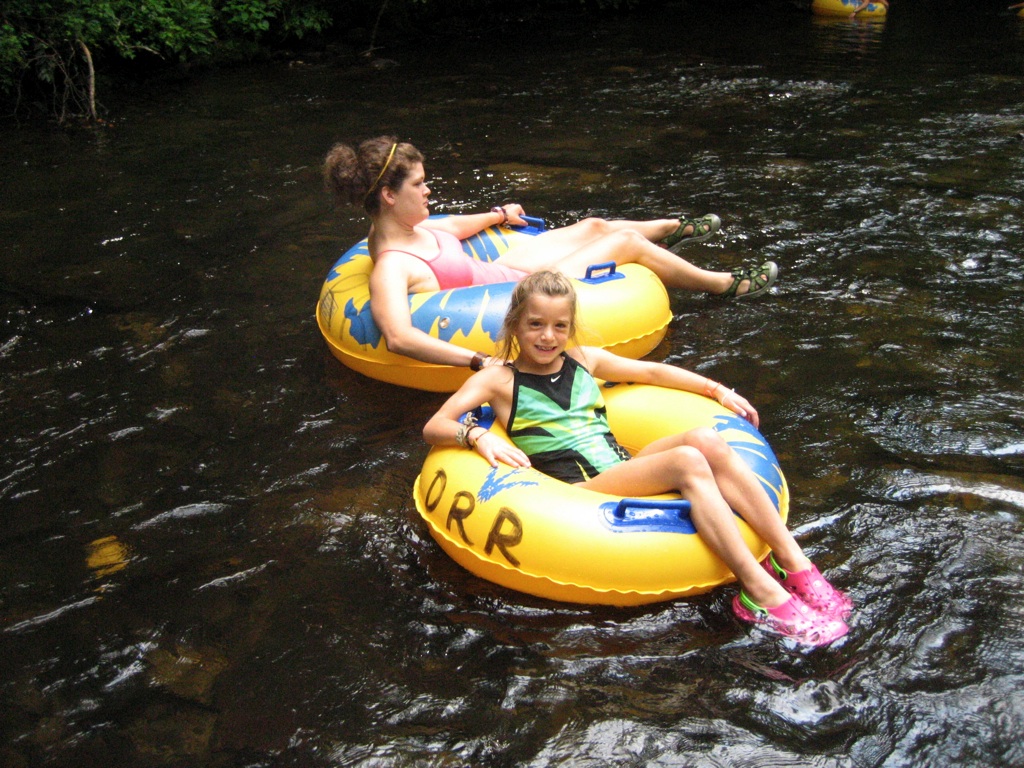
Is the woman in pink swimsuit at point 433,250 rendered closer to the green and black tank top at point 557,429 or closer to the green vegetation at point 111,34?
the green and black tank top at point 557,429

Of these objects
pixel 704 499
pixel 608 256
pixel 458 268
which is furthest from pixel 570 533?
A: pixel 608 256

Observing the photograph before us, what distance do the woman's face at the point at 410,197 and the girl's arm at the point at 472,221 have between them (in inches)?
16.7

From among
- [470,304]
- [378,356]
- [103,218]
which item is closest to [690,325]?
[470,304]

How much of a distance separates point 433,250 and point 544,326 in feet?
4.99

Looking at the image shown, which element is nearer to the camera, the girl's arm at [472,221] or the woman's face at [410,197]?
the woman's face at [410,197]

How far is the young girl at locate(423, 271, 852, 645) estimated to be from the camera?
9.88 feet

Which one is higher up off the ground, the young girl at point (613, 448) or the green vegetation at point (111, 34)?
the green vegetation at point (111, 34)

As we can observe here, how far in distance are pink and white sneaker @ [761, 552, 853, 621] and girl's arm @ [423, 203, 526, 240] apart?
277 cm

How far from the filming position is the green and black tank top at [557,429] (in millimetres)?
3502

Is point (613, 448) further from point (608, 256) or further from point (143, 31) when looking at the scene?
point (143, 31)

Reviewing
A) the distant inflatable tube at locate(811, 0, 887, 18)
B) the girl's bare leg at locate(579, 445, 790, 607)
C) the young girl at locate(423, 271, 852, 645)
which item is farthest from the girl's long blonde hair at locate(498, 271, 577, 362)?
the distant inflatable tube at locate(811, 0, 887, 18)

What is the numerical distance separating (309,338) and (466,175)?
2.96 meters

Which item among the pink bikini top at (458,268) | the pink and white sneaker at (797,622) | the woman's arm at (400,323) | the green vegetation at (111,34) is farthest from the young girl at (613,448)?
the green vegetation at (111,34)

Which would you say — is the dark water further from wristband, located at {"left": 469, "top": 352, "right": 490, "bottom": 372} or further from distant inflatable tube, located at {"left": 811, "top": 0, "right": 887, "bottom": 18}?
distant inflatable tube, located at {"left": 811, "top": 0, "right": 887, "bottom": 18}
